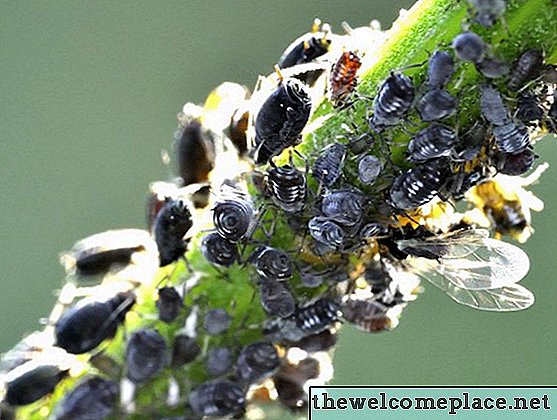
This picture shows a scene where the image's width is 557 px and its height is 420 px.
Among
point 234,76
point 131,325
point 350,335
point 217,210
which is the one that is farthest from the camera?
point 234,76

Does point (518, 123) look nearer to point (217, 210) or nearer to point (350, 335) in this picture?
point (217, 210)

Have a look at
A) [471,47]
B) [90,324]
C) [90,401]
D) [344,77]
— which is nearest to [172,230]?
[90,324]

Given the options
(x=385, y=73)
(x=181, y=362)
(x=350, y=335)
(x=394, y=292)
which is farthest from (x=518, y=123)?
(x=350, y=335)

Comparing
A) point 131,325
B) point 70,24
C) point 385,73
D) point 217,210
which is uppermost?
point 70,24

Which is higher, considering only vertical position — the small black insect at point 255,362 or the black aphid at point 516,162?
the black aphid at point 516,162

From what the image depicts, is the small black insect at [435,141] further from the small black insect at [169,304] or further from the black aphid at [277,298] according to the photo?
the small black insect at [169,304]

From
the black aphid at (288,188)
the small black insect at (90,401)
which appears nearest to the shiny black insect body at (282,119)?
the black aphid at (288,188)

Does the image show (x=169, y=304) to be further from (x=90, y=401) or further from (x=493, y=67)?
(x=493, y=67)
